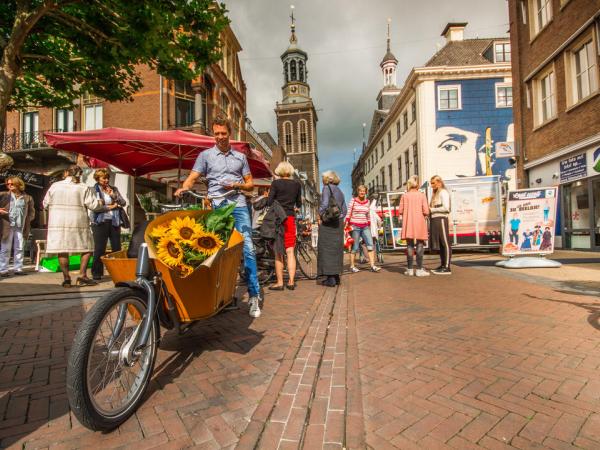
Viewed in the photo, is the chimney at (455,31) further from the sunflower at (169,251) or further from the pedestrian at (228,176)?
the sunflower at (169,251)

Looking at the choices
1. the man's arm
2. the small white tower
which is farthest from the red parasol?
the small white tower

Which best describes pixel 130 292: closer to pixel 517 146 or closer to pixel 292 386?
pixel 292 386

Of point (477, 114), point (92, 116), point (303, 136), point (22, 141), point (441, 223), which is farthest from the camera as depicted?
point (303, 136)

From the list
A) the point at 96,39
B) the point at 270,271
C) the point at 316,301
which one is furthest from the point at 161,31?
the point at 316,301

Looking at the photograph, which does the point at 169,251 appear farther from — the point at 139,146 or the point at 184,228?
the point at 139,146

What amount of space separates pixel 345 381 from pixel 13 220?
8083 mm

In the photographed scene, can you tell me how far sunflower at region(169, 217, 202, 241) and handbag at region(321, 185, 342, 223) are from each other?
381 centimetres

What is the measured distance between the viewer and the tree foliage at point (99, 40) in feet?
20.2

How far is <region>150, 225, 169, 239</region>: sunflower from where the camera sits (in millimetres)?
2332

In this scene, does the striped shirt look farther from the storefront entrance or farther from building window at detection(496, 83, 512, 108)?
building window at detection(496, 83, 512, 108)

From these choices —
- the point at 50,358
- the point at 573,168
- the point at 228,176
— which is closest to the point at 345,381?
the point at 50,358

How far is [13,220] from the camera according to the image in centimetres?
747

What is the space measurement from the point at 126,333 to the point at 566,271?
7811 mm

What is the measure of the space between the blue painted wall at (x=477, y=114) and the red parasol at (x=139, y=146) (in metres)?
21.5
